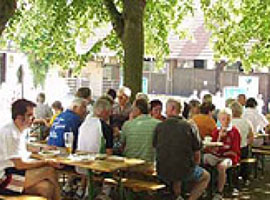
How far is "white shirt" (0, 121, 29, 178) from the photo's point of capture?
5.13m

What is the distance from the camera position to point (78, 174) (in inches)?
272

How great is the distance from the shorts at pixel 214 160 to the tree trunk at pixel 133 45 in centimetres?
281

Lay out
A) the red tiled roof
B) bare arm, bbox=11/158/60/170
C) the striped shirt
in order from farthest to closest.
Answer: the red tiled roof
the striped shirt
bare arm, bbox=11/158/60/170

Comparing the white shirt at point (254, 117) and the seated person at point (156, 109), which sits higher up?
the seated person at point (156, 109)

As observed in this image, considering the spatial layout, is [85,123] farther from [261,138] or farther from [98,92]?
[98,92]

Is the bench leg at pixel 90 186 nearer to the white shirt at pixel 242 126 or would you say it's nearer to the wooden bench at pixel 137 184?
the wooden bench at pixel 137 184

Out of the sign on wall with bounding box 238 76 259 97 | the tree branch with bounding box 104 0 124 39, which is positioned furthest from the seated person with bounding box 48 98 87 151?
the sign on wall with bounding box 238 76 259 97

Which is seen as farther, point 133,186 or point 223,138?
point 223,138

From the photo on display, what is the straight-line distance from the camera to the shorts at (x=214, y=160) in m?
7.77

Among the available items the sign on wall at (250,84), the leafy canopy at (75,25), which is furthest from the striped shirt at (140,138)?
the sign on wall at (250,84)

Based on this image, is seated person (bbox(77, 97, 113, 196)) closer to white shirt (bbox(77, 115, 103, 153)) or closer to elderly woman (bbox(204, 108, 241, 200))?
white shirt (bbox(77, 115, 103, 153))

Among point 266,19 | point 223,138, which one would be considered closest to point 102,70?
point 266,19

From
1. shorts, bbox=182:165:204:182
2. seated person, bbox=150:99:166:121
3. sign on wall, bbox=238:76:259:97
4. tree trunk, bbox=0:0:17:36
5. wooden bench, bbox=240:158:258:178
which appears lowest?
wooden bench, bbox=240:158:258:178

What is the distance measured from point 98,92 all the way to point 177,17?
1617 cm
